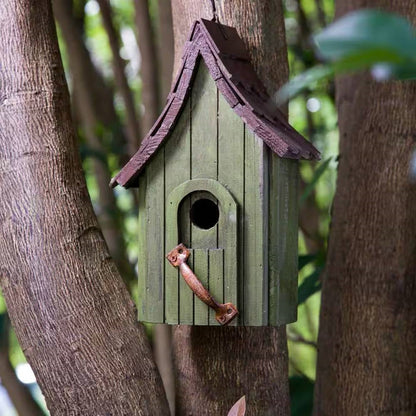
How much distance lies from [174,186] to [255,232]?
21cm

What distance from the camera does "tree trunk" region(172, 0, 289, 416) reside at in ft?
5.61

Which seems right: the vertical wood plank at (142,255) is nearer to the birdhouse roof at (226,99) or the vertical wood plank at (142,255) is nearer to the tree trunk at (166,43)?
the birdhouse roof at (226,99)

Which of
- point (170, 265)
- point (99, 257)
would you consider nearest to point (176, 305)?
point (170, 265)

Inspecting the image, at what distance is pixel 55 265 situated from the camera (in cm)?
164

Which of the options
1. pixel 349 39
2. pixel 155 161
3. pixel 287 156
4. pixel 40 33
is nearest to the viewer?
pixel 349 39

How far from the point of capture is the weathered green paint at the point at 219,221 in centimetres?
154

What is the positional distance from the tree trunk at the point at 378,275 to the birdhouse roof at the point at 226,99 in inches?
17.6

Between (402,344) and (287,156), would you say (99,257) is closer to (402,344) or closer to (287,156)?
(287,156)

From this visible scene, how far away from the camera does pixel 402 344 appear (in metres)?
2.02

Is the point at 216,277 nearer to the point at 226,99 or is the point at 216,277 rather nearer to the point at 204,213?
the point at 204,213

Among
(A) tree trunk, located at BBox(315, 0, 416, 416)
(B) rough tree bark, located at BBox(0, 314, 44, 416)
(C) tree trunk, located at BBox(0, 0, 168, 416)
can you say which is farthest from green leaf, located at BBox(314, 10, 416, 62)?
(B) rough tree bark, located at BBox(0, 314, 44, 416)

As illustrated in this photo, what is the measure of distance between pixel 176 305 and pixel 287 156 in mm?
389

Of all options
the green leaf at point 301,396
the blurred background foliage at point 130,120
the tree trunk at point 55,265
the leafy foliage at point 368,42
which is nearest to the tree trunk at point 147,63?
the blurred background foliage at point 130,120

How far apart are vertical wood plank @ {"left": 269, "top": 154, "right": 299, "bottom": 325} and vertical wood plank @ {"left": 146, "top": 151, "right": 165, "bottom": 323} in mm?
237
